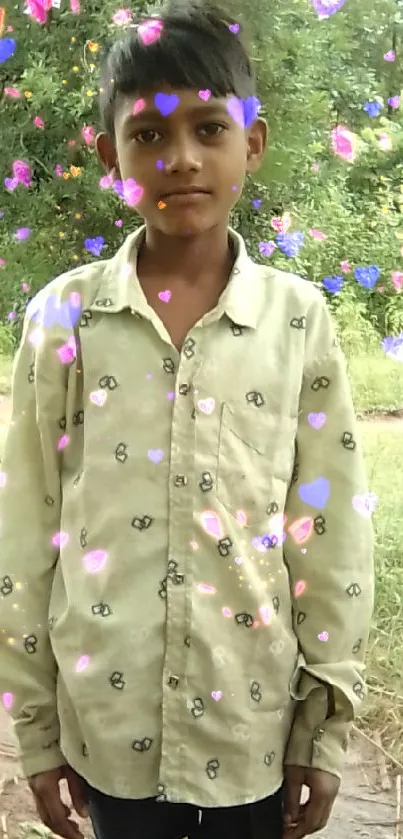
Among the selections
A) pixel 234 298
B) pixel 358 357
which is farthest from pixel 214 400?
pixel 358 357

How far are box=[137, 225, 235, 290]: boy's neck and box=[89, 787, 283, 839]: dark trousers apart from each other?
0.45 metres

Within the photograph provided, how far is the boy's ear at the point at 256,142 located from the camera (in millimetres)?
762

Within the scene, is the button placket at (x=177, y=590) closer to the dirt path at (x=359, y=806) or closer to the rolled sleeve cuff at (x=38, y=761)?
the rolled sleeve cuff at (x=38, y=761)

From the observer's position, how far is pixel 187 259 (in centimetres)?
75

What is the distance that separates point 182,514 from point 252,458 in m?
0.08

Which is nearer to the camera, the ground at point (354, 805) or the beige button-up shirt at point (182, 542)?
the beige button-up shirt at point (182, 542)

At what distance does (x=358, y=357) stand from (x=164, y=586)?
459mm

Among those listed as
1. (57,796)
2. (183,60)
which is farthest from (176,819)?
(183,60)

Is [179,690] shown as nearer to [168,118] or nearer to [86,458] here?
[86,458]

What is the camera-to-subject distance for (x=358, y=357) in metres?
1.03

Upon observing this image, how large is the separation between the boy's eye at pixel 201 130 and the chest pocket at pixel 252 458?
0.23 metres

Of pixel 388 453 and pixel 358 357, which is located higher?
pixel 358 357
